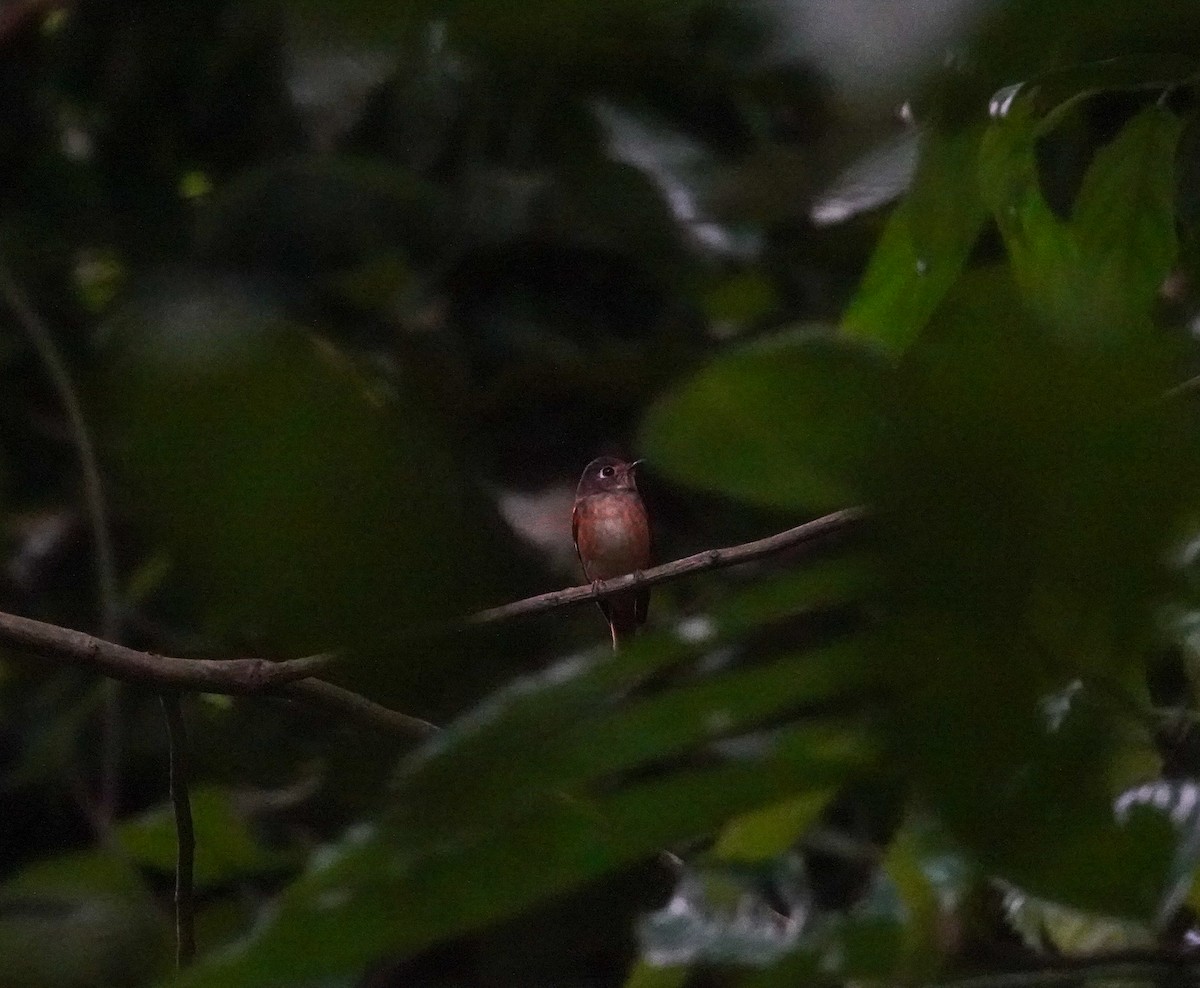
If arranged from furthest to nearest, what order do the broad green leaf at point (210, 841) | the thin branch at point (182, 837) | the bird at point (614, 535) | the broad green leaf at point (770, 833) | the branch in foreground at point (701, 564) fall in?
1. the bird at point (614, 535)
2. the broad green leaf at point (210, 841)
3. the thin branch at point (182, 837)
4. the broad green leaf at point (770, 833)
5. the branch in foreground at point (701, 564)

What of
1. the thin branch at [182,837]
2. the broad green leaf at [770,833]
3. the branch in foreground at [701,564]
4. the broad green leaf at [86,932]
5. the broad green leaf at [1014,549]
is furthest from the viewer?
the thin branch at [182,837]

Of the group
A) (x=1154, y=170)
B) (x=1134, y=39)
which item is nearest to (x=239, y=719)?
(x=1154, y=170)

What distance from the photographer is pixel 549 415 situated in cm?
118

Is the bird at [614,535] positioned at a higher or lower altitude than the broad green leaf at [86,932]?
higher

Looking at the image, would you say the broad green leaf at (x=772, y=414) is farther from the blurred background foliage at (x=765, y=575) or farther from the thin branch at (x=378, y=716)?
the thin branch at (x=378, y=716)

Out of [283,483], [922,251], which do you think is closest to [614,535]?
[922,251]

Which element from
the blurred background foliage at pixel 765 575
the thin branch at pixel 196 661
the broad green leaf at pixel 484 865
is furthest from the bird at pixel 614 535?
the broad green leaf at pixel 484 865

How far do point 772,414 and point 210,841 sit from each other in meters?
1.07

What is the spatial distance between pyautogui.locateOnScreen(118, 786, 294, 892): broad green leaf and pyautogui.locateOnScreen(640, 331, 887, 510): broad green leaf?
99 cm

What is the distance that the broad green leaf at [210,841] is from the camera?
3.95ft

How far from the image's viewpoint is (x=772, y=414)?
0.77 feet

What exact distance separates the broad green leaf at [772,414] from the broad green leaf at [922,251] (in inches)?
10.4

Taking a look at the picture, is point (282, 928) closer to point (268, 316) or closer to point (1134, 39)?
point (268, 316)

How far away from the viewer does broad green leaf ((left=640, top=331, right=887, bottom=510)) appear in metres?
0.23
